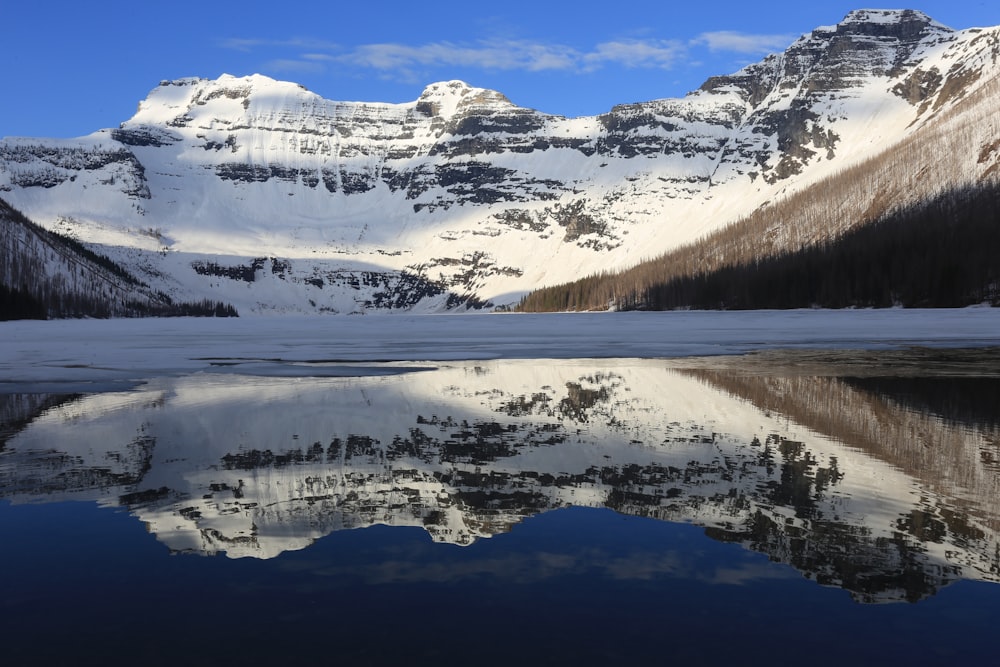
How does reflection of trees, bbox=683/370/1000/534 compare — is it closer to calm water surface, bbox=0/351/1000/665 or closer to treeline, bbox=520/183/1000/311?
calm water surface, bbox=0/351/1000/665

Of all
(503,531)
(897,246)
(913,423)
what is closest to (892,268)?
(897,246)

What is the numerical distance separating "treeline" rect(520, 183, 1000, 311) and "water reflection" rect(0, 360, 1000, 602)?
114035 mm

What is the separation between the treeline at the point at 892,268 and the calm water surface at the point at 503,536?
117060 mm

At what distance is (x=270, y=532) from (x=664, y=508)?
4179 millimetres

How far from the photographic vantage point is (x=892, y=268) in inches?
5037

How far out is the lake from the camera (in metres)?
5.55

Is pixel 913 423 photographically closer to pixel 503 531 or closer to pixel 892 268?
pixel 503 531

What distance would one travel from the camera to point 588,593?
20.9ft

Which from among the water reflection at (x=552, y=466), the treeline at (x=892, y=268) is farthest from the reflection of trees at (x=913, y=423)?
the treeline at (x=892, y=268)

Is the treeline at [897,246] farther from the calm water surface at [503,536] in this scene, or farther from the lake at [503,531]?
the calm water surface at [503,536]

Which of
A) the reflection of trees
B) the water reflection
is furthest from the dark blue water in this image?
the reflection of trees

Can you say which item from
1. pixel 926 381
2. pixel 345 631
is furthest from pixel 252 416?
pixel 926 381

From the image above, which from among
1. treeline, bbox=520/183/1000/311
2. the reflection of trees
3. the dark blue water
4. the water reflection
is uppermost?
treeline, bbox=520/183/1000/311

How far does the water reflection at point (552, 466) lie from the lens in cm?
770
